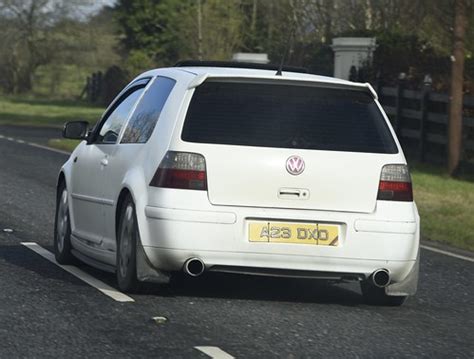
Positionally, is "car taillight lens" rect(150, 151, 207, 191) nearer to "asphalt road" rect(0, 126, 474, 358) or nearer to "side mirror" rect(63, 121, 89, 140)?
"asphalt road" rect(0, 126, 474, 358)

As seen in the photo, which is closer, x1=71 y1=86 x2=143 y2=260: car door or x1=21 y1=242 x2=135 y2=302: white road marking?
x1=21 y1=242 x2=135 y2=302: white road marking

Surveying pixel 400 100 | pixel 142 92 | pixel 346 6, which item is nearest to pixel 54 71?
pixel 346 6

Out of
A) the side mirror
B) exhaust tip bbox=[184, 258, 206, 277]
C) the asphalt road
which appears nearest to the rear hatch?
exhaust tip bbox=[184, 258, 206, 277]

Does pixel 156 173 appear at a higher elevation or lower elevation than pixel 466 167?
higher

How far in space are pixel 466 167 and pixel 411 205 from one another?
14.4 m

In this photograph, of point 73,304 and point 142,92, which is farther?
point 142,92

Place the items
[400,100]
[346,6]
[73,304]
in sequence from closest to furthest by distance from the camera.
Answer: [73,304]
[400,100]
[346,6]

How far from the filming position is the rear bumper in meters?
9.17

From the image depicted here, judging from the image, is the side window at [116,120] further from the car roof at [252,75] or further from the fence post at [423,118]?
the fence post at [423,118]

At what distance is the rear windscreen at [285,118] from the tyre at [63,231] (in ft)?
7.44

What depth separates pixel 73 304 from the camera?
909 cm

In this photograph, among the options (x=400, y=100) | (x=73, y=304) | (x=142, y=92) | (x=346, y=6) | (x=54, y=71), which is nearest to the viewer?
(x=73, y=304)

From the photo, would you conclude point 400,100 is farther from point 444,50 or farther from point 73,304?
point 73,304

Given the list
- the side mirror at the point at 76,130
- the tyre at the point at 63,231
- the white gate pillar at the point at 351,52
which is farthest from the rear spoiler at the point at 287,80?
the white gate pillar at the point at 351,52
